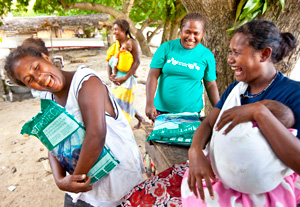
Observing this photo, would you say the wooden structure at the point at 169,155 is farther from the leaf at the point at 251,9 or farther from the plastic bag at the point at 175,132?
the leaf at the point at 251,9

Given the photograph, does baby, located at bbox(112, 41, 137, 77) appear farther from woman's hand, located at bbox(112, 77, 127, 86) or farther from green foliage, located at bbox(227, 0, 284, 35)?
green foliage, located at bbox(227, 0, 284, 35)

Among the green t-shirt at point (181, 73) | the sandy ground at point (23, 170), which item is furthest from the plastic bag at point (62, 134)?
the sandy ground at point (23, 170)

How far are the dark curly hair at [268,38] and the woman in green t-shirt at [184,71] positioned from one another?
0.92m

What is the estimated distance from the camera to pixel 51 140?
3.75ft

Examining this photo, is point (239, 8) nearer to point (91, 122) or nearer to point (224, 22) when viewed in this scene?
point (224, 22)

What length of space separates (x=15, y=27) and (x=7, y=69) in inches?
616

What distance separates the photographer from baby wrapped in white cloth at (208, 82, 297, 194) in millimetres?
789

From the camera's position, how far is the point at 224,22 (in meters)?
2.40

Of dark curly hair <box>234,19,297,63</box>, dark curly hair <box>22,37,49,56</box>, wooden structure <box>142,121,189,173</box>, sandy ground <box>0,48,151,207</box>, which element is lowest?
sandy ground <box>0,48,151,207</box>

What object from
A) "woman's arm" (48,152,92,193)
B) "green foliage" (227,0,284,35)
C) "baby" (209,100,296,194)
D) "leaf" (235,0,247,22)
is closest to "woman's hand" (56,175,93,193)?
"woman's arm" (48,152,92,193)

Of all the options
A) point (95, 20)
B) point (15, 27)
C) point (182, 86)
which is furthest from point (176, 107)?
point (15, 27)

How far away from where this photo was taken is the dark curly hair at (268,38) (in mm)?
1128

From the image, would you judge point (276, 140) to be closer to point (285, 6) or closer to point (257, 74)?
point (257, 74)

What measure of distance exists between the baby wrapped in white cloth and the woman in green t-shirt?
1306 millimetres
